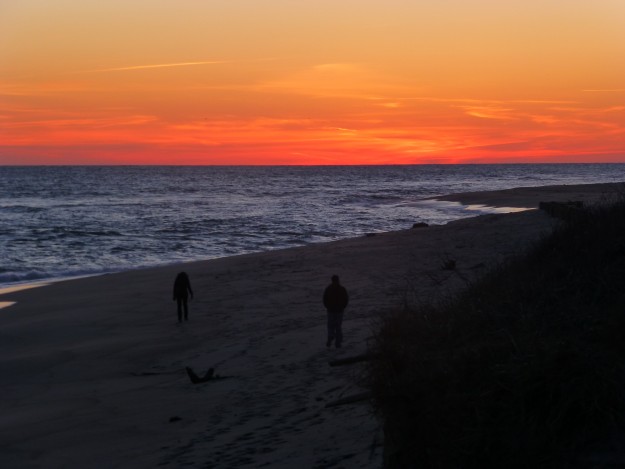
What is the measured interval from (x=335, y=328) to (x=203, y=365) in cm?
223

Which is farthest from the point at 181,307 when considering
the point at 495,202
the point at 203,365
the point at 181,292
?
the point at 495,202

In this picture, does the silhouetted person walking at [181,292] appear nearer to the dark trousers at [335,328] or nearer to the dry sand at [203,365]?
the dry sand at [203,365]

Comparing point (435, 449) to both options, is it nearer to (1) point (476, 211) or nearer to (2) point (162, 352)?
(2) point (162, 352)

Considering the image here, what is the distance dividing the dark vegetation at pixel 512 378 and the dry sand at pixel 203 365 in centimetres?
101

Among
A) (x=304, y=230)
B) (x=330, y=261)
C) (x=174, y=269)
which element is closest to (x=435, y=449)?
(x=330, y=261)

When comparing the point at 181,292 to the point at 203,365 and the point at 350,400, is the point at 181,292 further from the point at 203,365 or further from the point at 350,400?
the point at 350,400

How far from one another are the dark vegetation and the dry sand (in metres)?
1.01

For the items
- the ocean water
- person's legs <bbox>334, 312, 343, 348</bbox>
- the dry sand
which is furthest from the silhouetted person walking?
the ocean water

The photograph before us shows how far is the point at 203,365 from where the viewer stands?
41.2 ft

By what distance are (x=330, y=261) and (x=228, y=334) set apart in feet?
34.0

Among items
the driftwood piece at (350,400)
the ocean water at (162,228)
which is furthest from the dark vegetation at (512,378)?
the ocean water at (162,228)

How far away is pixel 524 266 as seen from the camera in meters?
8.26

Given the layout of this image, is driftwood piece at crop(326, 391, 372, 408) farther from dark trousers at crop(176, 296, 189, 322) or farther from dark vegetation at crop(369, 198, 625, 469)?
dark trousers at crop(176, 296, 189, 322)

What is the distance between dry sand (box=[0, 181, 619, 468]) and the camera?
27.5 feet
